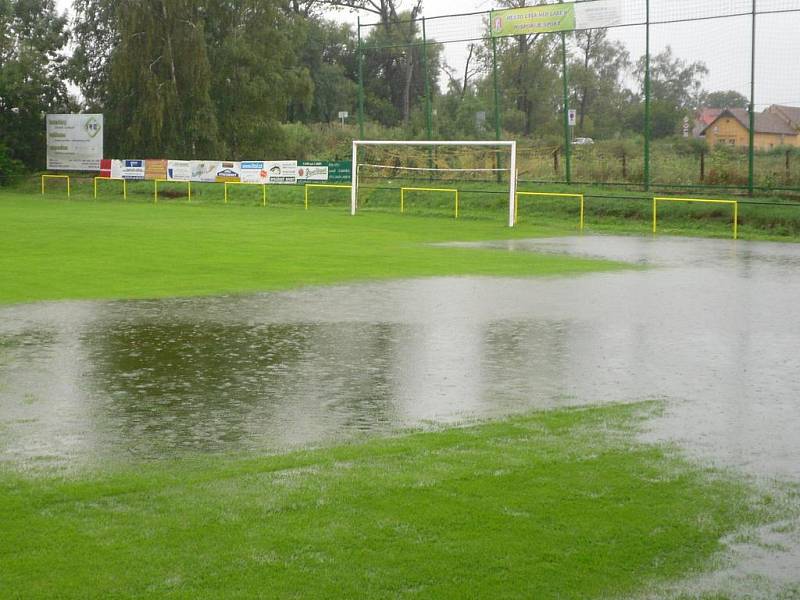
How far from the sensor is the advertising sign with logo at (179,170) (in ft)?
153

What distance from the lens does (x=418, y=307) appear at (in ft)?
51.8

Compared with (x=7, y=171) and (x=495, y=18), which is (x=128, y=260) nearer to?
(x=495, y=18)

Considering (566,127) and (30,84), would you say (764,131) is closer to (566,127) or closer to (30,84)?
(566,127)

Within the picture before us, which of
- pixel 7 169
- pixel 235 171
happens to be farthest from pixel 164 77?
pixel 235 171

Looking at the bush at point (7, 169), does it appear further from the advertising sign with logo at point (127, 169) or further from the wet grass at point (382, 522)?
the wet grass at point (382, 522)

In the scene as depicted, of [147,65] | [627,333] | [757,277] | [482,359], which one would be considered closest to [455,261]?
[757,277]

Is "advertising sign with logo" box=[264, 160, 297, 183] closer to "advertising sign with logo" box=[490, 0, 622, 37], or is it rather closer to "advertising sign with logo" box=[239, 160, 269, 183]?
"advertising sign with logo" box=[239, 160, 269, 183]

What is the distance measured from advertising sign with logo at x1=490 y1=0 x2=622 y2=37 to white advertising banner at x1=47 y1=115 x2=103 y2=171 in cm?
2039

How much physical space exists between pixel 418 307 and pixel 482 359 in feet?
13.6

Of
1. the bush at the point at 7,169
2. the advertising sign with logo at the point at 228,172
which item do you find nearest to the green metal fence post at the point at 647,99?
the advertising sign with logo at the point at 228,172

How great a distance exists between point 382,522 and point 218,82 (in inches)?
2008

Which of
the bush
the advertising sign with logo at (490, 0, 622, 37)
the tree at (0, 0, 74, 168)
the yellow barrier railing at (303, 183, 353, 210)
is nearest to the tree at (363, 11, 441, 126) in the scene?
the tree at (0, 0, 74, 168)

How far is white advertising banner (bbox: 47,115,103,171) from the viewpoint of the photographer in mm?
50594

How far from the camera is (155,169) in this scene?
4750 cm
